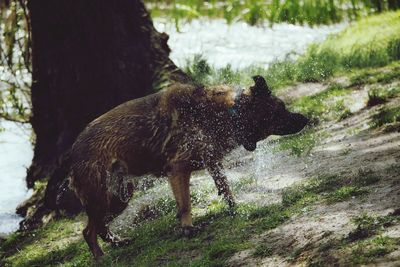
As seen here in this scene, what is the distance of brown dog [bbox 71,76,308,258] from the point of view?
5855mm

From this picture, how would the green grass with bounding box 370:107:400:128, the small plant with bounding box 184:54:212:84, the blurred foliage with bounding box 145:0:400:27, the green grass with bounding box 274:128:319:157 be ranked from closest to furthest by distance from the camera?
the green grass with bounding box 370:107:400:128
the green grass with bounding box 274:128:319:157
the small plant with bounding box 184:54:212:84
the blurred foliage with bounding box 145:0:400:27

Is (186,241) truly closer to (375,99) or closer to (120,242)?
(120,242)

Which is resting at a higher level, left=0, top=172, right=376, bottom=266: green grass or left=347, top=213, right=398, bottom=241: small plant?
left=347, top=213, right=398, bottom=241: small plant

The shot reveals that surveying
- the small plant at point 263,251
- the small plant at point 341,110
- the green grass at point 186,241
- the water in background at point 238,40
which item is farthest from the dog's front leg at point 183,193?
the water in background at point 238,40

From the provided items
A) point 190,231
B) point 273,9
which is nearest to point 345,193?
point 190,231

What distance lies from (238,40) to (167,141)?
28.4 feet

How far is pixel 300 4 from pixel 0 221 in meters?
8.46

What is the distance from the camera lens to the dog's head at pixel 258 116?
6266mm

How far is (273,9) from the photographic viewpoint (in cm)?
1455

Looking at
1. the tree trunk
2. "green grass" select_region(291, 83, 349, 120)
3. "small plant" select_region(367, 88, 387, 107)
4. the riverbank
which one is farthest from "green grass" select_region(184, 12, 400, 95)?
the tree trunk

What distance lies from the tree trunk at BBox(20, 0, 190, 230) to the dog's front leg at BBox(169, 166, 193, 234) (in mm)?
2556

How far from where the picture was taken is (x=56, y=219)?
25.2ft

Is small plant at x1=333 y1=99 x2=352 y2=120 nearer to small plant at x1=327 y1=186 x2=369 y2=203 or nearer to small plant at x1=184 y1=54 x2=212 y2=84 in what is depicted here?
small plant at x1=184 y1=54 x2=212 y2=84

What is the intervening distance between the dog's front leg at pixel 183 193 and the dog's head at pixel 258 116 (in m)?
0.75
